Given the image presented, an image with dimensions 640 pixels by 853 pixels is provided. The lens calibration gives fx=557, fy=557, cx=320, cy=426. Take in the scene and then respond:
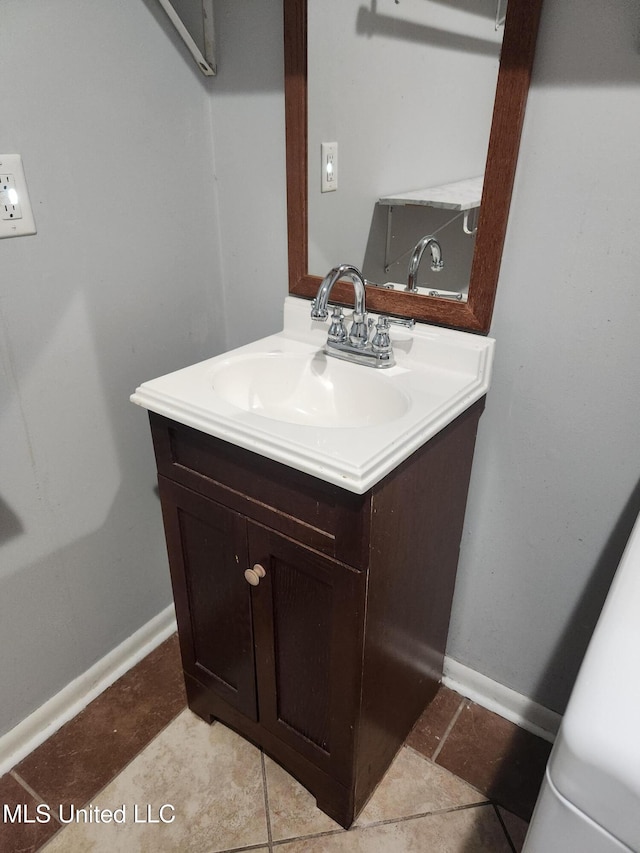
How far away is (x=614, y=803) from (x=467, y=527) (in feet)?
2.65

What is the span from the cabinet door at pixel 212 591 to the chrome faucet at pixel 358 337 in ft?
1.25

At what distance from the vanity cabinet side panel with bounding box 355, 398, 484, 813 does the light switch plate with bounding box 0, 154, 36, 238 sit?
750 millimetres

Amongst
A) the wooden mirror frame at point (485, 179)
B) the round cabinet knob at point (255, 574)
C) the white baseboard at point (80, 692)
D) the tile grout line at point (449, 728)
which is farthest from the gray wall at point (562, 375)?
the white baseboard at point (80, 692)

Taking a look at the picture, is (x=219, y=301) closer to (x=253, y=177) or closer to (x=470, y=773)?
(x=253, y=177)

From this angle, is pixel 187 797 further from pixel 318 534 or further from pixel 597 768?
pixel 597 768

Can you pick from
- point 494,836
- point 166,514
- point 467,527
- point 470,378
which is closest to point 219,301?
point 166,514

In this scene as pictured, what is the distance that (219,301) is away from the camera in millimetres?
1371

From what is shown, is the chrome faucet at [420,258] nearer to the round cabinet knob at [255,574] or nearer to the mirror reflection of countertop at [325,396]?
the mirror reflection of countertop at [325,396]

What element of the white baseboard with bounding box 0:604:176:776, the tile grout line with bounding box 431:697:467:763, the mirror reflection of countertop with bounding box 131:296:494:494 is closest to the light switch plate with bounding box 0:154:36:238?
the mirror reflection of countertop with bounding box 131:296:494:494

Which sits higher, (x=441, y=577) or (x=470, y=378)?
(x=470, y=378)

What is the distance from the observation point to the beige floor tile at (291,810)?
110 centimetres

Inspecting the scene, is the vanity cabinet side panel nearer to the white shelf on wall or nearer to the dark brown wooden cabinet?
the dark brown wooden cabinet

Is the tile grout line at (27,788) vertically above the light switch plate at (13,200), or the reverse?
the light switch plate at (13,200)

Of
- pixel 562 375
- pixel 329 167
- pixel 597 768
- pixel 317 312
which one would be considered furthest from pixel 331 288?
pixel 597 768
